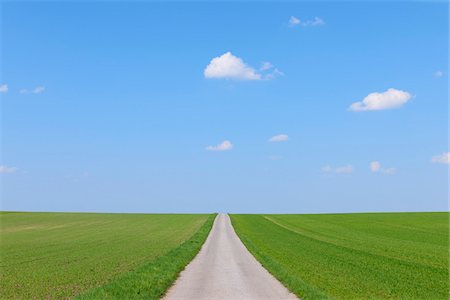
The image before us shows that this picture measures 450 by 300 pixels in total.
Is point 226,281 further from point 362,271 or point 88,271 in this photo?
point 88,271

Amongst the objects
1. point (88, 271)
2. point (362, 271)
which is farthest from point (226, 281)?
point (88, 271)

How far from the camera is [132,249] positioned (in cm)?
4253

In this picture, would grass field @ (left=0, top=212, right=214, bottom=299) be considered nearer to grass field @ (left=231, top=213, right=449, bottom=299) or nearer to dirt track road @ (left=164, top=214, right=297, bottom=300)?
dirt track road @ (left=164, top=214, right=297, bottom=300)

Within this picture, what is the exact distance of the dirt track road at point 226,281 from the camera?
19.9m

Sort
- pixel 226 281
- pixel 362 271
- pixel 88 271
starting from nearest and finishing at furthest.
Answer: pixel 226 281 < pixel 362 271 < pixel 88 271

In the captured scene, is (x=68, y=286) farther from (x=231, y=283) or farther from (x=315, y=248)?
(x=315, y=248)

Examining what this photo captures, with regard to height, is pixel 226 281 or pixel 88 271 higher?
pixel 226 281

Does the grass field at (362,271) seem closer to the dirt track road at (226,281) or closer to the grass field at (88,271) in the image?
the dirt track road at (226,281)

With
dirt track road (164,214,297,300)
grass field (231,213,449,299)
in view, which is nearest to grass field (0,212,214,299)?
dirt track road (164,214,297,300)

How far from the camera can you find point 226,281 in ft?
75.7

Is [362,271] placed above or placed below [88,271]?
above

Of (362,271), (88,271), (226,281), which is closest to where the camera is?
(226,281)

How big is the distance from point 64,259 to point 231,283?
17219 millimetres

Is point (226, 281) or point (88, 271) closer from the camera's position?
point (226, 281)
